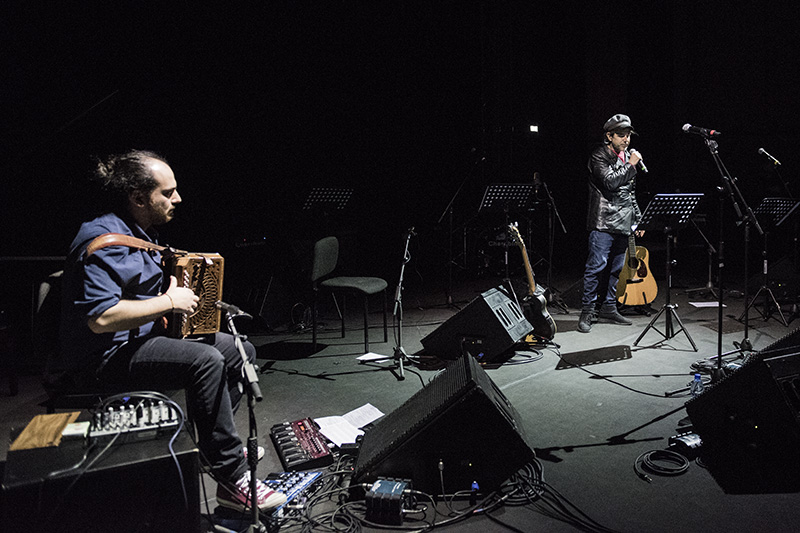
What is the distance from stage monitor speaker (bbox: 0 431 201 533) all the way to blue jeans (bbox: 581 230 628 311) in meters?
4.47

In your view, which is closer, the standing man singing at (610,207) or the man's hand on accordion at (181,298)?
the man's hand on accordion at (181,298)

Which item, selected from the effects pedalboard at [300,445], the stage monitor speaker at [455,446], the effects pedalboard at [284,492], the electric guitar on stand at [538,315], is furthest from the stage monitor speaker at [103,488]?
the electric guitar on stand at [538,315]

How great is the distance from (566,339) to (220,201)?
414 centimetres

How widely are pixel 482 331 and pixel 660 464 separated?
1.82 metres

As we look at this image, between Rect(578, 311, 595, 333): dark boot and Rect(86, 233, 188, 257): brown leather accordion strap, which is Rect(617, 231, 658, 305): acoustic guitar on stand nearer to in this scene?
Rect(578, 311, 595, 333): dark boot

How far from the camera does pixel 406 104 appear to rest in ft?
28.4

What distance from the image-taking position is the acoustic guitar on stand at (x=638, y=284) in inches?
234

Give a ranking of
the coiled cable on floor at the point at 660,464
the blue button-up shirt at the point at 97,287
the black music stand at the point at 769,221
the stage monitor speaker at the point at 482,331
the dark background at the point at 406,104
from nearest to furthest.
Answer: the blue button-up shirt at the point at 97,287 → the coiled cable on floor at the point at 660,464 → the stage monitor speaker at the point at 482,331 → the black music stand at the point at 769,221 → the dark background at the point at 406,104

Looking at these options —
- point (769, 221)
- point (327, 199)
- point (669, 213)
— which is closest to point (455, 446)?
point (669, 213)

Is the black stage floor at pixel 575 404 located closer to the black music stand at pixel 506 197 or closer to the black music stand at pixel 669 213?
the black music stand at pixel 669 213

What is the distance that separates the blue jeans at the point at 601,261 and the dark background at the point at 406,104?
1.58 meters

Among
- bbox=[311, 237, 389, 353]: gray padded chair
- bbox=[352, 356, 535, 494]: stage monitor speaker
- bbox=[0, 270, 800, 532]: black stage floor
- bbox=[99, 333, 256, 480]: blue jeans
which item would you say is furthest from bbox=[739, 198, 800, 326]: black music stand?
bbox=[99, 333, 256, 480]: blue jeans

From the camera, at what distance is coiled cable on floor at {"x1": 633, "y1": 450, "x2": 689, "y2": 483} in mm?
2649

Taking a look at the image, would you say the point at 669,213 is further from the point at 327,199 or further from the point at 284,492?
the point at 284,492
